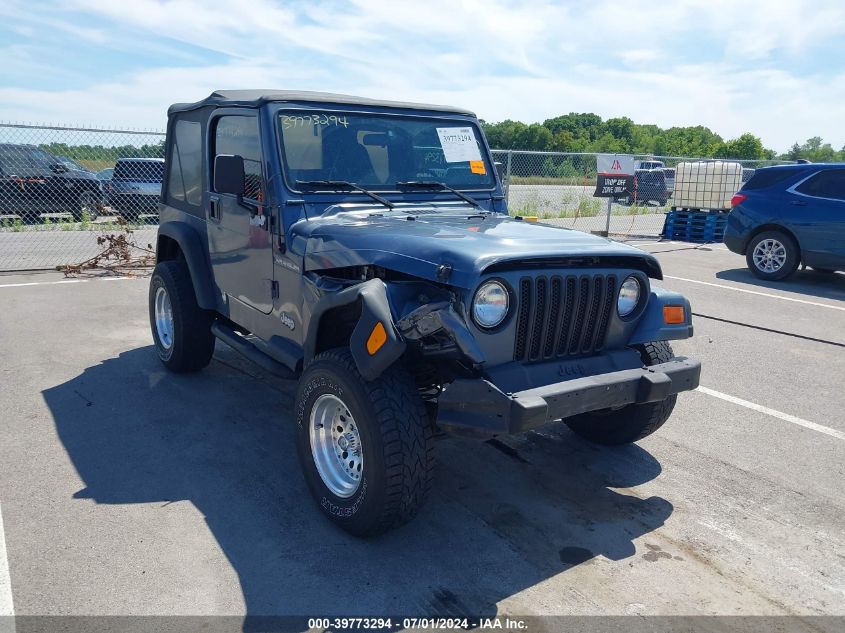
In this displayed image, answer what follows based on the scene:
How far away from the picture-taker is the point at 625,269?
357cm

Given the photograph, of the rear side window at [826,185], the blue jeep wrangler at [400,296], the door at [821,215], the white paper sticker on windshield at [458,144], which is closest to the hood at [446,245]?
the blue jeep wrangler at [400,296]

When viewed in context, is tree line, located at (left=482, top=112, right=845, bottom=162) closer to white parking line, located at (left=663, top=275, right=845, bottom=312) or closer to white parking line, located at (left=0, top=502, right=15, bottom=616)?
white parking line, located at (left=663, top=275, right=845, bottom=312)

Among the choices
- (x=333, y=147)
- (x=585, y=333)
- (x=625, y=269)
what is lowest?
(x=585, y=333)

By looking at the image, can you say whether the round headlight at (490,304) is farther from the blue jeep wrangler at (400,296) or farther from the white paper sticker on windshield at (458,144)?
the white paper sticker on windshield at (458,144)

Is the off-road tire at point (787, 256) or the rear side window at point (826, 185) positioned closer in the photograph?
the rear side window at point (826, 185)

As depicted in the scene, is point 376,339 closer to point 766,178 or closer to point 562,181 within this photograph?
point 766,178

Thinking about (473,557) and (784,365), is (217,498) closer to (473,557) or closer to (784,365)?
(473,557)

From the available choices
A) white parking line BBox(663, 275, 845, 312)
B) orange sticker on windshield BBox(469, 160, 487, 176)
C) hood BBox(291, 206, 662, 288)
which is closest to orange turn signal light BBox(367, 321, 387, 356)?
hood BBox(291, 206, 662, 288)

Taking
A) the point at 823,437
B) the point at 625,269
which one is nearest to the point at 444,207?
the point at 625,269

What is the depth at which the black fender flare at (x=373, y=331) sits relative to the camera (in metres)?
2.96

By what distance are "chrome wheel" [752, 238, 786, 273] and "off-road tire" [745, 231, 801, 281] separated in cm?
3

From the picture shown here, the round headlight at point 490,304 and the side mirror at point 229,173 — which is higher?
the side mirror at point 229,173

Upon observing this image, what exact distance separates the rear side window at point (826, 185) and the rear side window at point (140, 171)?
12.3 meters

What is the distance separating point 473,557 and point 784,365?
170 inches
